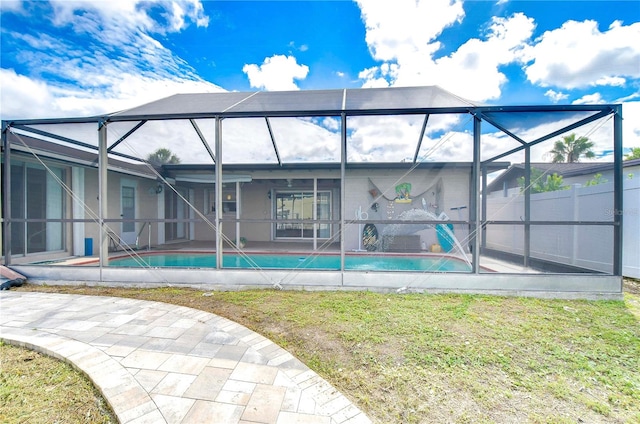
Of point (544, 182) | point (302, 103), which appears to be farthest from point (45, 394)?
point (544, 182)

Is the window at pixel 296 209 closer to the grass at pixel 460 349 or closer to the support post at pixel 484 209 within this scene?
the support post at pixel 484 209

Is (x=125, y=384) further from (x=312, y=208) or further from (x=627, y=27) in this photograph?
(x=627, y=27)

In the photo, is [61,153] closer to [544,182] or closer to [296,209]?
[296,209]

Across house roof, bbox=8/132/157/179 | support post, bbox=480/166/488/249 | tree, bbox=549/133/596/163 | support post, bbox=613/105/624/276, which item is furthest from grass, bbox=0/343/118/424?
tree, bbox=549/133/596/163

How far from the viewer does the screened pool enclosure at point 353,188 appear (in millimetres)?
4594

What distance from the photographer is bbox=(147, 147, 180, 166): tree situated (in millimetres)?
7571

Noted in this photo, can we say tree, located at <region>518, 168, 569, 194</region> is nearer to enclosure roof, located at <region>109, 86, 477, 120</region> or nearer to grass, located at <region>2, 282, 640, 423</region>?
grass, located at <region>2, 282, 640, 423</region>

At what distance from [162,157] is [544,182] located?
32.2 feet

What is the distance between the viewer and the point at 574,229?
4.73 metres

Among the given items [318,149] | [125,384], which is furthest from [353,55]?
[125,384]

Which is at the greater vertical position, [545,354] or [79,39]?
[79,39]

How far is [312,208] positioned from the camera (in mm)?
11289

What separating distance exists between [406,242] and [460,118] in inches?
175

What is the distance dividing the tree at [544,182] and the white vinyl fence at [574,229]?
0.11 metres
